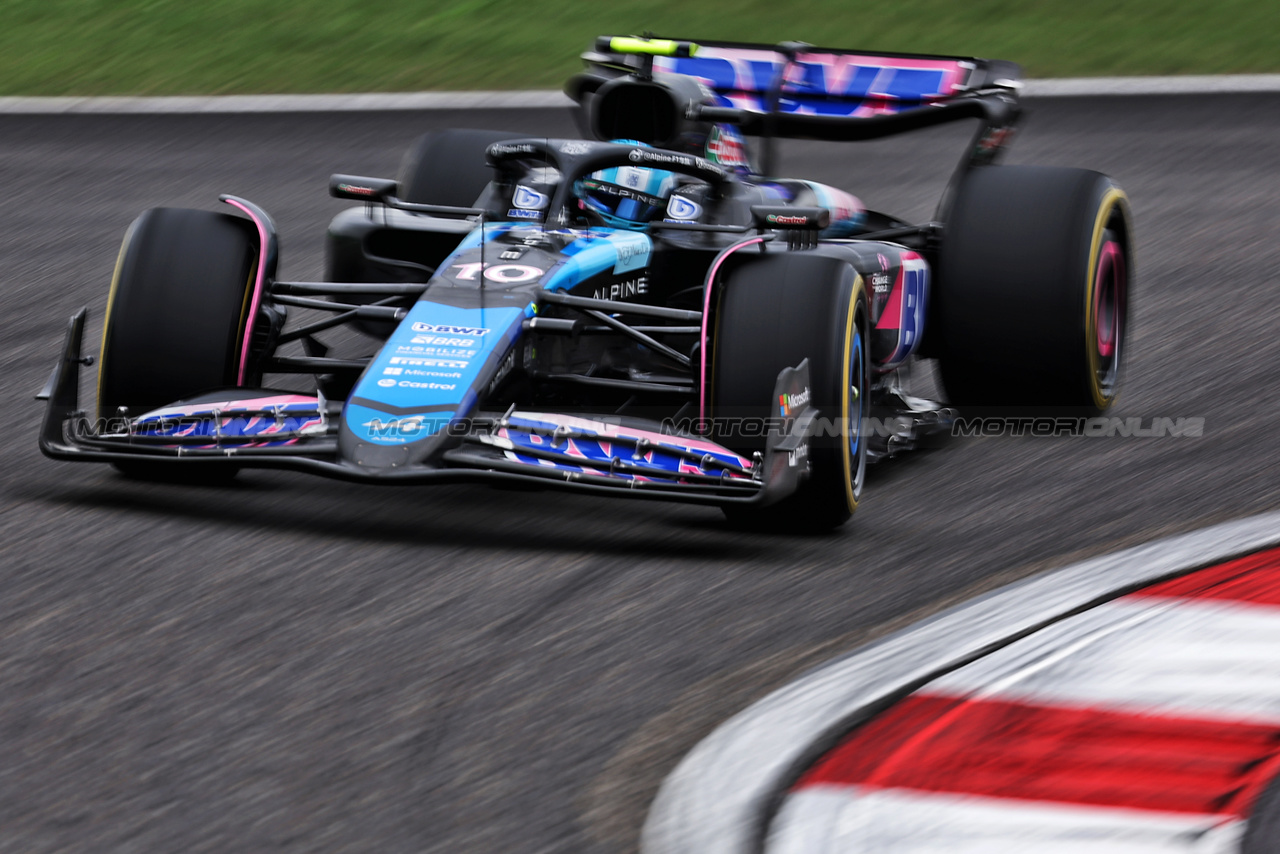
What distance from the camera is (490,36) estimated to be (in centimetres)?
1725

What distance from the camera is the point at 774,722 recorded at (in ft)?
11.9

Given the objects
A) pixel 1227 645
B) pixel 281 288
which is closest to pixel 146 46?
pixel 281 288

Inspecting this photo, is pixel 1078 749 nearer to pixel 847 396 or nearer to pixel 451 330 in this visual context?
pixel 847 396

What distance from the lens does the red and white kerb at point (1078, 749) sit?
10.2ft

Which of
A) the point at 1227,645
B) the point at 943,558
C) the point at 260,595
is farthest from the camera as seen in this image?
the point at 943,558

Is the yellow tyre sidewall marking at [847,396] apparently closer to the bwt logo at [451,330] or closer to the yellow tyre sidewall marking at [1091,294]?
the bwt logo at [451,330]

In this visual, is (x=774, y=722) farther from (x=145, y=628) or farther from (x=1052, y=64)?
(x=1052, y=64)

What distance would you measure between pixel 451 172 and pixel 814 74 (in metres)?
1.53

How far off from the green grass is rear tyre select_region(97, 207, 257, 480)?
10.4m

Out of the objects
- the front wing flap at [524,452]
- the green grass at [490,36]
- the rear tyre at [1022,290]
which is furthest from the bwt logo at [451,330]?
the green grass at [490,36]

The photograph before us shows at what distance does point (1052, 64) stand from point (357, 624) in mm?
12995

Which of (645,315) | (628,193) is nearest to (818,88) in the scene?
(628,193)

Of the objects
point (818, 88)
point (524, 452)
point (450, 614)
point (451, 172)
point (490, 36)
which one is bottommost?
point (450, 614)

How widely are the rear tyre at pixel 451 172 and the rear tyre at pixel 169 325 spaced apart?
205 centimetres
